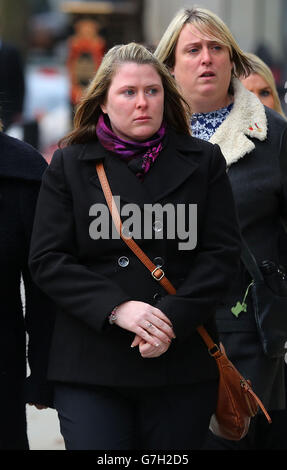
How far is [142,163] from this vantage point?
130 inches

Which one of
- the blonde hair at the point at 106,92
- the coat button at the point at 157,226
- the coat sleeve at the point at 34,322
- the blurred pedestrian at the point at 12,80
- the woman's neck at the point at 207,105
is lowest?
the blurred pedestrian at the point at 12,80

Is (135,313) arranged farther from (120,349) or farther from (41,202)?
(41,202)

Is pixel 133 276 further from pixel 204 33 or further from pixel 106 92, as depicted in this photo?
pixel 204 33

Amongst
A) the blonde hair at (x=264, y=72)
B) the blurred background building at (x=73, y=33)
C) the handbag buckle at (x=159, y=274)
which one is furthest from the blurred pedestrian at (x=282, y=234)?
the blurred background building at (x=73, y=33)

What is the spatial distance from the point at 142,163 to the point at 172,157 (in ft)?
0.38

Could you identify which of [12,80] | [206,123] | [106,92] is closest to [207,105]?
[206,123]

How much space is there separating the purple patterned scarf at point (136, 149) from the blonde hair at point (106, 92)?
12 cm

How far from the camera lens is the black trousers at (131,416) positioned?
10.5ft

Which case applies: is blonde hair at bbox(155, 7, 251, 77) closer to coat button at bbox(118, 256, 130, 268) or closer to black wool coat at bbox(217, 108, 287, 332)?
black wool coat at bbox(217, 108, 287, 332)

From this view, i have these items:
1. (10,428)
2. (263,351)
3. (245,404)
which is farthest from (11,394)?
(263,351)

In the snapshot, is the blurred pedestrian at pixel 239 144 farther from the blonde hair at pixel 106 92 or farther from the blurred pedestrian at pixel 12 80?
the blurred pedestrian at pixel 12 80

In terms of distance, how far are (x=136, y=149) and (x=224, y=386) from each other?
32.4 inches

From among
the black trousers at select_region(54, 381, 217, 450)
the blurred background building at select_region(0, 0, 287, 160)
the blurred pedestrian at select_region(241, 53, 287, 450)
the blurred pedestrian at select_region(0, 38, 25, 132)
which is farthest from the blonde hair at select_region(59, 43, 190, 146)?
the blurred background building at select_region(0, 0, 287, 160)

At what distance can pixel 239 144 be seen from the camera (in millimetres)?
4168
